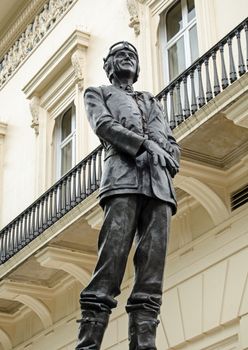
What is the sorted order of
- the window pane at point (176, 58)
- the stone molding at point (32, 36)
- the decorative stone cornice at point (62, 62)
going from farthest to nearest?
the stone molding at point (32, 36)
the decorative stone cornice at point (62, 62)
the window pane at point (176, 58)

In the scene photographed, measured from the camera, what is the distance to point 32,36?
21.2 m

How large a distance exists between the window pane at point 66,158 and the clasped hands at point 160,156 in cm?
1323

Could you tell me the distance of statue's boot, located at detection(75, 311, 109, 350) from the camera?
14.3 ft

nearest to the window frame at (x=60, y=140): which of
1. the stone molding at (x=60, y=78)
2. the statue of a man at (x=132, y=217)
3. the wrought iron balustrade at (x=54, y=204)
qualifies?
the stone molding at (x=60, y=78)

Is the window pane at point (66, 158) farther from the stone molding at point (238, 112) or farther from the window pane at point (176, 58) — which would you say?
the stone molding at point (238, 112)

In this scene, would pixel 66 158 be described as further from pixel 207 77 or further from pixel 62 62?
pixel 207 77

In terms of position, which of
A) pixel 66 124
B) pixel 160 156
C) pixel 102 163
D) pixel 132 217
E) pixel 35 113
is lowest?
pixel 132 217

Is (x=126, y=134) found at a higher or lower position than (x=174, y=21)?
lower

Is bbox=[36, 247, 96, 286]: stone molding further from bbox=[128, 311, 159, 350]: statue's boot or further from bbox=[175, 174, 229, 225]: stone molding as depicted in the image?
bbox=[128, 311, 159, 350]: statue's boot

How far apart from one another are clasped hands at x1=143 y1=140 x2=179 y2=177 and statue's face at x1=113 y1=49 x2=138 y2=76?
2.11ft

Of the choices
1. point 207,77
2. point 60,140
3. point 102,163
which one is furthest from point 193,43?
point 60,140

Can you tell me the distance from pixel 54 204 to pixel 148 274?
10.7m

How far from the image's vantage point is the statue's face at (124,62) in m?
5.18

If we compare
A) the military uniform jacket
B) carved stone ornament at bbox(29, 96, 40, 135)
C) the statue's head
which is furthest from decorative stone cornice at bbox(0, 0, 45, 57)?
the military uniform jacket
